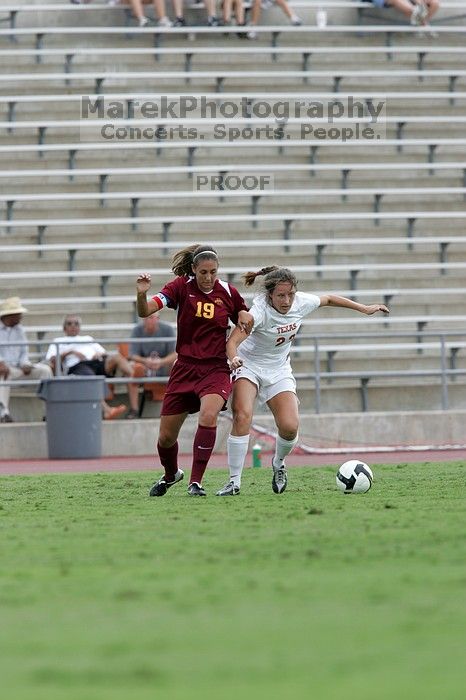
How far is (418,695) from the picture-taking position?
3.75 m

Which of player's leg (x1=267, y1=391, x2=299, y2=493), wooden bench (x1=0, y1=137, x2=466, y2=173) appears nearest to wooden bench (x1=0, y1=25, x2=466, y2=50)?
wooden bench (x1=0, y1=137, x2=466, y2=173)

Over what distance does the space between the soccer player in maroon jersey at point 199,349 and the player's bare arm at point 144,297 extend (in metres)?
0.16

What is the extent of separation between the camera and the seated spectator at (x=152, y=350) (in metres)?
17.3

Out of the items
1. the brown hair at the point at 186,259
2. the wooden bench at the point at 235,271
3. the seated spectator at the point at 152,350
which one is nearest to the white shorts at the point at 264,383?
the brown hair at the point at 186,259

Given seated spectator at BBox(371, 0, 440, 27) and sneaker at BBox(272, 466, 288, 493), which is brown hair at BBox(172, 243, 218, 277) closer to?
sneaker at BBox(272, 466, 288, 493)

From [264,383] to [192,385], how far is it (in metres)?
0.61

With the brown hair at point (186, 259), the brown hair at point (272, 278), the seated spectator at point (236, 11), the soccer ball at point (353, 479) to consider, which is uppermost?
the seated spectator at point (236, 11)

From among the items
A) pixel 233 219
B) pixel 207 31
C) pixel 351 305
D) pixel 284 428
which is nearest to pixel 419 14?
pixel 207 31

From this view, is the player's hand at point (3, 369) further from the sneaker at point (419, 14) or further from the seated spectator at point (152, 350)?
the sneaker at point (419, 14)

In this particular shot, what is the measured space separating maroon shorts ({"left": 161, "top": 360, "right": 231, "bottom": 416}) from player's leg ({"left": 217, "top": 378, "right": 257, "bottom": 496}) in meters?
0.17

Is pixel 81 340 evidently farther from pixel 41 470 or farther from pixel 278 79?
pixel 278 79

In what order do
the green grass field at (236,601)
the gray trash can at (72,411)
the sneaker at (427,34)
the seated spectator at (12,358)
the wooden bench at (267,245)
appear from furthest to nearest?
the sneaker at (427,34) → the wooden bench at (267,245) → the seated spectator at (12,358) → the gray trash can at (72,411) → the green grass field at (236,601)

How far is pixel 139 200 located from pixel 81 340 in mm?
4520

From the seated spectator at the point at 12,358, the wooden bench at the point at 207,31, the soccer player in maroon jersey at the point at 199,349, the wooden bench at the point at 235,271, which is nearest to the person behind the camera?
the soccer player in maroon jersey at the point at 199,349
